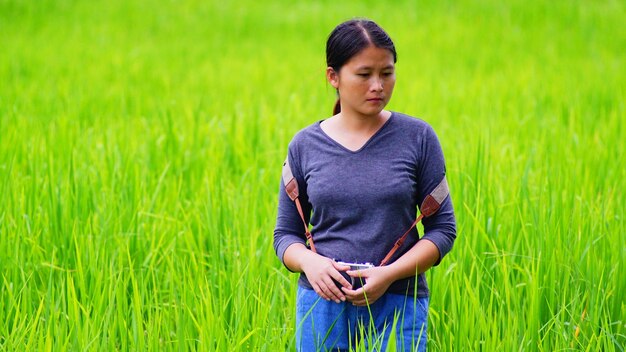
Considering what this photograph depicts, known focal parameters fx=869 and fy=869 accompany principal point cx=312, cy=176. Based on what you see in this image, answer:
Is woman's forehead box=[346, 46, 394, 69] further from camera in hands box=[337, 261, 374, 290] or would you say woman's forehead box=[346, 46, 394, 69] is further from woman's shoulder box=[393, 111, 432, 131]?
camera in hands box=[337, 261, 374, 290]

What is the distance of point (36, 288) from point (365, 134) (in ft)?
4.01

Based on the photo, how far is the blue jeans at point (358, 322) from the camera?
190cm

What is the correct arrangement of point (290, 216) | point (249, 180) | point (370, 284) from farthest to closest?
point (249, 180) → point (290, 216) → point (370, 284)

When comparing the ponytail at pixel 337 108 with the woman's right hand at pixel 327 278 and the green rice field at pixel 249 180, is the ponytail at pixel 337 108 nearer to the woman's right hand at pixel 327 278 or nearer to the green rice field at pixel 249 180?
the woman's right hand at pixel 327 278

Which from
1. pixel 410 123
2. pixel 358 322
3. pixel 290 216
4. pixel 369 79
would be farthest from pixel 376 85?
pixel 358 322

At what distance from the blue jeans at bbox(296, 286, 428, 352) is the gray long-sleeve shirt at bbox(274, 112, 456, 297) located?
1.4 inches

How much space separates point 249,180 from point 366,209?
203 cm

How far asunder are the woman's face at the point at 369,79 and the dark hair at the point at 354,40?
12 mm

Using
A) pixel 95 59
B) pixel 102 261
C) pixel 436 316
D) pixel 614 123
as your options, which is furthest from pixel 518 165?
pixel 95 59

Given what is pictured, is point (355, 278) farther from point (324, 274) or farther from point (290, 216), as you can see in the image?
point (290, 216)

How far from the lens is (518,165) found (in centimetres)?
405

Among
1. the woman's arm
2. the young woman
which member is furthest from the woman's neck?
the woman's arm

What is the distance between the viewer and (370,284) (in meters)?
1.80

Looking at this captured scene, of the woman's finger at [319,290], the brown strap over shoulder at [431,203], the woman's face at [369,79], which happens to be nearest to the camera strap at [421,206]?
the brown strap over shoulder at [431,203]
